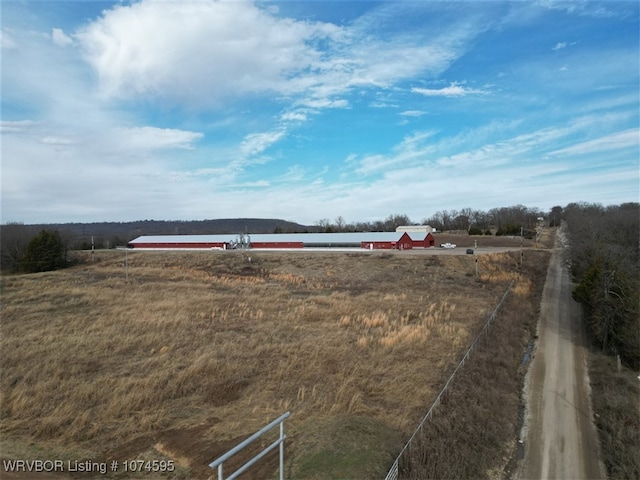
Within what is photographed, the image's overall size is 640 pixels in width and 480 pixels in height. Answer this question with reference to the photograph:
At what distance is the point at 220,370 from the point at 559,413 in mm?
14298

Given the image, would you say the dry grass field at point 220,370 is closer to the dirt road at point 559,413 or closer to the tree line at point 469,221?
the dirt road at point 559,413

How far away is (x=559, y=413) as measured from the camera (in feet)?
53.9

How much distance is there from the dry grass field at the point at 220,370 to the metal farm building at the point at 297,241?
38.7 meters

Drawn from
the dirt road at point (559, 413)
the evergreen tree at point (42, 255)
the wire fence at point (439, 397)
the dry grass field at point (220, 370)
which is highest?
the evergreen tree at point (42, 255)

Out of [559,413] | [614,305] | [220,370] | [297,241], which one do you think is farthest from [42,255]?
[614,305]

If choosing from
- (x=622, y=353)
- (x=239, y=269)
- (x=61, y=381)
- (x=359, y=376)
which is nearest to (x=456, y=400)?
(x=359, y=376)

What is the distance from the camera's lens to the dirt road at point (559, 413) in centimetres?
1277

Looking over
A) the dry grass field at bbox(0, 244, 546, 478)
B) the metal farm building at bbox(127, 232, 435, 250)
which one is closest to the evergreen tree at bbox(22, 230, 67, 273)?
the metal farm building at bbox(127, 232, 435, 250)

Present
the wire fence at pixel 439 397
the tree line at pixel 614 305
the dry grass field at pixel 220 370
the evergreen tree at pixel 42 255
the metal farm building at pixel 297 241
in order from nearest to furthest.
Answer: the wire fence at pixel 439 397 → the dry grass field at pixel 220 370 → the tree line at pixel 614 305 → the evergreen tree at pixel 42 255 → the metal farm building at pixel 297 241

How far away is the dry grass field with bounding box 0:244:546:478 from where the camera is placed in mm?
9711

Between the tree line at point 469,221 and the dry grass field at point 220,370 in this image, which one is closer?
the dry grass field at point 220,370

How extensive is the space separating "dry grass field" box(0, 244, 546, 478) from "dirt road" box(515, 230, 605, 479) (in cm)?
369

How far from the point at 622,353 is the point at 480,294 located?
12.0 meters

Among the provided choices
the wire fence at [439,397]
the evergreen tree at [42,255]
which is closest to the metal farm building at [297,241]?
the evergreen tree at [42,255]
